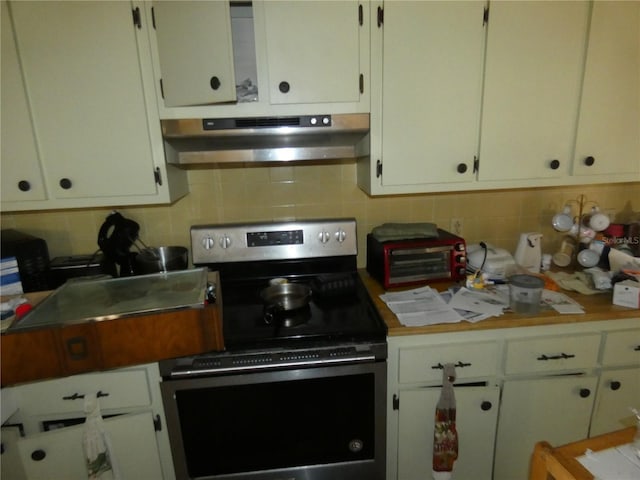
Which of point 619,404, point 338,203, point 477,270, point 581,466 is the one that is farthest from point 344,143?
point 619,404

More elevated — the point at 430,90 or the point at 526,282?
the point at 430,90

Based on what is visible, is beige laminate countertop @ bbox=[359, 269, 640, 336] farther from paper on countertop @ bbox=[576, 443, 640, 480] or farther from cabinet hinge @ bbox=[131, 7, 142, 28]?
cabinet hinge @ bbox=[131, 7, 142, 28]

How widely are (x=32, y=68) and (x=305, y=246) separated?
1.25 metres

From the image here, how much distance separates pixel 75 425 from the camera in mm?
1323

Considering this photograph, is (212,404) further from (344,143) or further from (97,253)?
(344,143)

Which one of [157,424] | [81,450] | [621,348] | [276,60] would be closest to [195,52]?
[276,60]

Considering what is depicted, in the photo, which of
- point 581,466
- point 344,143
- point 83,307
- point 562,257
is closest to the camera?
point 581,466

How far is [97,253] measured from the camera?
1.73 m

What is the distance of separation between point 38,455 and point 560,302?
2051mm

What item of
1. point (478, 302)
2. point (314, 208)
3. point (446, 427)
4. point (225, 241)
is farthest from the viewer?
point (314, 208)

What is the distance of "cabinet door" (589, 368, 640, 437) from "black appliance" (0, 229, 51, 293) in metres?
2.37

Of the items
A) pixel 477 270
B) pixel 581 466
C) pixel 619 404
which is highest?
pixel 477 270

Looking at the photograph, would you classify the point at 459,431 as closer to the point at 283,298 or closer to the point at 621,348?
the point at 621,348

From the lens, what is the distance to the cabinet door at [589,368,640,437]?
4.92 ft
